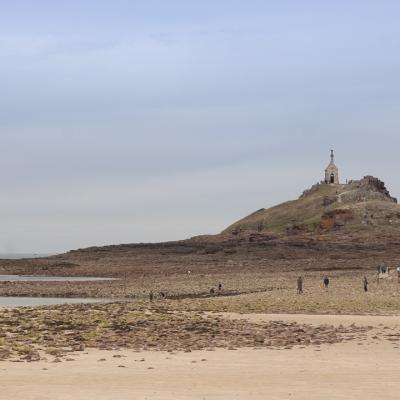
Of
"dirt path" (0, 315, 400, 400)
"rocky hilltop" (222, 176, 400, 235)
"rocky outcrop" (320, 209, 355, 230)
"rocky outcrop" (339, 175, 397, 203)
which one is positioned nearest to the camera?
"dirt path" (0, 315, 400, 400)

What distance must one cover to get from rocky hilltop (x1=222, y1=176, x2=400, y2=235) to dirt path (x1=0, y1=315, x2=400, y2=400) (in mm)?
128266

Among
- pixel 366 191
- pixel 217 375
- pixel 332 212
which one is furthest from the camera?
pixel 366 191

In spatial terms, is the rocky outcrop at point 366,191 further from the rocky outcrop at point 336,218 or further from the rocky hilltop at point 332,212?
the rocky outcrop at point 336,218

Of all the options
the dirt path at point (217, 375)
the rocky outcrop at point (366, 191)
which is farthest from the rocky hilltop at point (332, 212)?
the dirt path at point (217, 375)

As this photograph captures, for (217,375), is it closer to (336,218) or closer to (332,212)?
(336,218)

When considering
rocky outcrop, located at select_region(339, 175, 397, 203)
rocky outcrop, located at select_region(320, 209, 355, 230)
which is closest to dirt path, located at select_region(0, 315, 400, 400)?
rocky outcrop, located at select_region(320, 209, 355, 230)

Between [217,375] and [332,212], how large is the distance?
143601mm

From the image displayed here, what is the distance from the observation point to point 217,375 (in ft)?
61.3

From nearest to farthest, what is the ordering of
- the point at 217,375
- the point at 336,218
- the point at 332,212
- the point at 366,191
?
the point at 217,375, the point at 336,218, the point at 332,212, the point at 366,191

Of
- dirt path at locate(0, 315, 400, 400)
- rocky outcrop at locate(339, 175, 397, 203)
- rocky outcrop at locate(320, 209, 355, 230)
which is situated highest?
rocky outcrop at locate(339, 175, 397, 203)

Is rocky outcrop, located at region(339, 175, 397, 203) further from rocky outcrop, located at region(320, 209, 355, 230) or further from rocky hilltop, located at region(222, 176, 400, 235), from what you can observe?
rocky outcrop, located at region(320, 209, 355, 230)

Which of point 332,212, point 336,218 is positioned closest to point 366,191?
point 332,212

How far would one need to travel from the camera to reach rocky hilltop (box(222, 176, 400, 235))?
154 metres

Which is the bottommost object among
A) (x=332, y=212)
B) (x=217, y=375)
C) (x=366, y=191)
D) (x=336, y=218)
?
(x=217, y=375)
